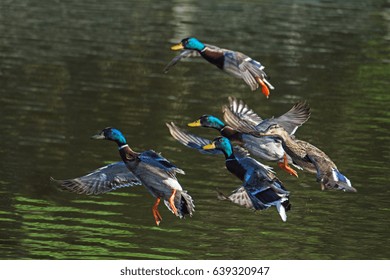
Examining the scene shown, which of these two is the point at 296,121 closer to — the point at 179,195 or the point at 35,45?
the point at 179,195

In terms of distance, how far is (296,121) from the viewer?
16797 mm

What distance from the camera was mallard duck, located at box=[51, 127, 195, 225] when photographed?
14875 mm

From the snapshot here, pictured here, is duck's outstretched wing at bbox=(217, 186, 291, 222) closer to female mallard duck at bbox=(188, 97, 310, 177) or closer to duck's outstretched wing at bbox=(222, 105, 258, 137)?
female mallard duck at bbox=(188, 97, 310, 177)

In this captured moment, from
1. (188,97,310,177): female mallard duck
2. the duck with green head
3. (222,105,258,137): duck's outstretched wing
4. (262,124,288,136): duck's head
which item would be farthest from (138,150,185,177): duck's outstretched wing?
(262,124,288,136): duck's head

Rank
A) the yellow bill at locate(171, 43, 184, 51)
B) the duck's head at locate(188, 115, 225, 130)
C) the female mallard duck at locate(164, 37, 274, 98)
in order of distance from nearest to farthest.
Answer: the female mallard duck at locate(164, 37, 274, 98) < the yellow bill at locate(171, 43, 184, 51) < the duck's head at locate(188, 115, 225, 130)

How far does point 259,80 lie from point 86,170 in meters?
15.9

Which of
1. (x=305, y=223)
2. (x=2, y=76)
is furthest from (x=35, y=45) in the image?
(x=305, y=223)

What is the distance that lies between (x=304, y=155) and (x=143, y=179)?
2450mm

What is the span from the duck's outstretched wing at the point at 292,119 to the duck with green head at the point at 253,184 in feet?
2.61

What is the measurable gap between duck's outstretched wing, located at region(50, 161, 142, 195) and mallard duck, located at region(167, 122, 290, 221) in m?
0.94

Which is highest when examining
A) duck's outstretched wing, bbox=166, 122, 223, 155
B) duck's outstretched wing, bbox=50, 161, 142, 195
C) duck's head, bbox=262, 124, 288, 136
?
duck's head, bbox=262, 124, 288, 136

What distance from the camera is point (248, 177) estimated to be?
1534cm

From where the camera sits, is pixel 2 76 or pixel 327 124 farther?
pixel 2 76
